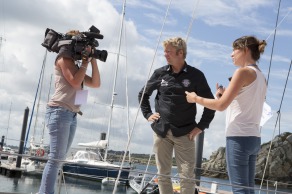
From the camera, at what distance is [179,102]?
13.6ft

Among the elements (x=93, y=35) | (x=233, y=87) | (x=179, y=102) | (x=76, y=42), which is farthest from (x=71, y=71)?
(x=233, y=87)

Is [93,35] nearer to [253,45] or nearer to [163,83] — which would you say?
[163,83]

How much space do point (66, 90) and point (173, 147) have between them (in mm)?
1152

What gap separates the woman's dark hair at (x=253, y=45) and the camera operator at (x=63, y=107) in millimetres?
1429

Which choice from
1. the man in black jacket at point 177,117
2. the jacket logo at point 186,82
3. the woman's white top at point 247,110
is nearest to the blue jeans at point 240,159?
the woman's white top at point 247,110

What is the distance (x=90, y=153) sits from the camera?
3516cm

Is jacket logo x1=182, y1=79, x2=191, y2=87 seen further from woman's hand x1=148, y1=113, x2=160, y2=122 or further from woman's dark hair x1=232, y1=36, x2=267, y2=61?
woman's dark hair x1=232, y1=36, x2=267, y2=61

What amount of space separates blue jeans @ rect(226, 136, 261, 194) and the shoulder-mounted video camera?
1.57 metres

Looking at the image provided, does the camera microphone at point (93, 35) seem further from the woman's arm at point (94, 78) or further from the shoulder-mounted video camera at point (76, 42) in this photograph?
the woman's arm at point (94, 78)

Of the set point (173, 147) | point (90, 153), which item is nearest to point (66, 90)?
point (173, 147)

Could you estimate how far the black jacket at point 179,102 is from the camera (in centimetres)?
414

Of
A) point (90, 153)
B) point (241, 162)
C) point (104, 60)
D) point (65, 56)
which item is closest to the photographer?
A: point (241, 162)

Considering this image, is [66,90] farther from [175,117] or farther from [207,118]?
[207,118]

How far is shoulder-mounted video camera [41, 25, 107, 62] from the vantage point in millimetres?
4059
